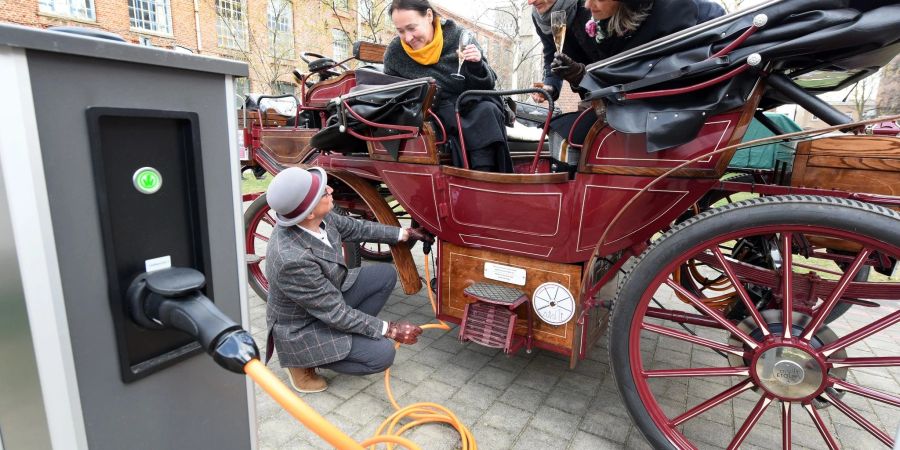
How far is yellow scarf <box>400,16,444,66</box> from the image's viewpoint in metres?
2.59

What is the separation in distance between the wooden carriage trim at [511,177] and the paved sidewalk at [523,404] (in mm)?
1094

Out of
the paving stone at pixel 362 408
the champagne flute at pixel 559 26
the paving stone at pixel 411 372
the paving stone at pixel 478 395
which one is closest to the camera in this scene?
the champagne flute at pixel 559 26

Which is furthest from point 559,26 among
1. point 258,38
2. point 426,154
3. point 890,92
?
point 258,38

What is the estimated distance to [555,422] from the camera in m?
2.13

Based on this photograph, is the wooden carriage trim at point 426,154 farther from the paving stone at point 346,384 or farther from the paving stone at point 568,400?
the paving stone at point 568,400

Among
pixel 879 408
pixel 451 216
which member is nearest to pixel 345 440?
pixel 451 216

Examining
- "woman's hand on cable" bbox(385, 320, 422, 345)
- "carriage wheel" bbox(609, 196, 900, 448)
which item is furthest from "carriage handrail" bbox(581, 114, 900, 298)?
"woman's hand on cable" bbox(385, 320, 422, 345)

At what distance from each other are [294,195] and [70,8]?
61.5 ft

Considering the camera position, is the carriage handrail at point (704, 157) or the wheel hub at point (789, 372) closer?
the carriage handrail at point (704, 157)

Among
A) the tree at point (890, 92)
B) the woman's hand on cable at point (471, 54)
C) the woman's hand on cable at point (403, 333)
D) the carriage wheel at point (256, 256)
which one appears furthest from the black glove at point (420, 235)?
the tree at point (890, 92)

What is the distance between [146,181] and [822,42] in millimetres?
1767

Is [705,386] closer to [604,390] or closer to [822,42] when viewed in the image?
[604,390]

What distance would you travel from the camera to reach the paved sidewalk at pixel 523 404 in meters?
2.02

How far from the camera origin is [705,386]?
96.2 inches
